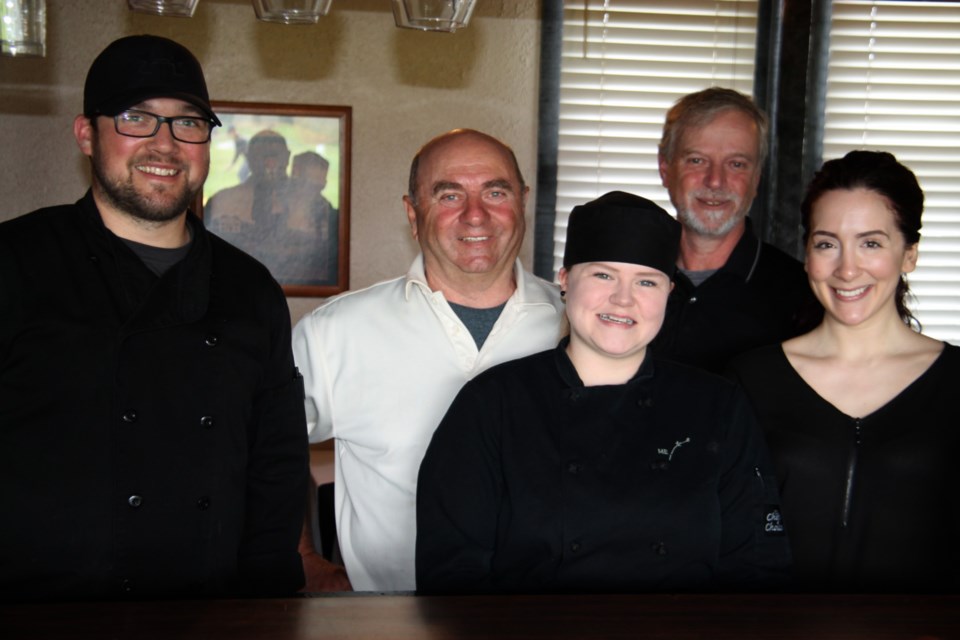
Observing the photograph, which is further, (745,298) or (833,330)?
(745,298)

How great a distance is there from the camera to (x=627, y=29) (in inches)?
164

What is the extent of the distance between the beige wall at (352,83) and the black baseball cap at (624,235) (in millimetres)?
2341

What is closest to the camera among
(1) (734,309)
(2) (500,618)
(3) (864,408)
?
(2) (500,618)

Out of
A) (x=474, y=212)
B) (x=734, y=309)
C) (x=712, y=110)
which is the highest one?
(x=712, y=110)

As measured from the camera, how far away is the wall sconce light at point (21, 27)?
1487mm

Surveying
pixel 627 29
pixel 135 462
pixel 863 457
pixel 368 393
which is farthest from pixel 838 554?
pixel 627 29

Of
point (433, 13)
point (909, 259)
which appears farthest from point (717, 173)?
point (433, 13)

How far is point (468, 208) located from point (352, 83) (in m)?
2.05

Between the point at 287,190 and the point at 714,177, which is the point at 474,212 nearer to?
the point at 714,177

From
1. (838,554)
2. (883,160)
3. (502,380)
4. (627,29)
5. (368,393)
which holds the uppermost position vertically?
(627,29)

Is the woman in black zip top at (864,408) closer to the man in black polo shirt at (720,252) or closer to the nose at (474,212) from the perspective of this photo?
the man in black polo shirt at (720,252)

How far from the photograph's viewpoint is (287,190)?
425 cm

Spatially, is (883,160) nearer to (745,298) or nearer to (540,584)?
(745,298)

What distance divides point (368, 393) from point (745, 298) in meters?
0.96
